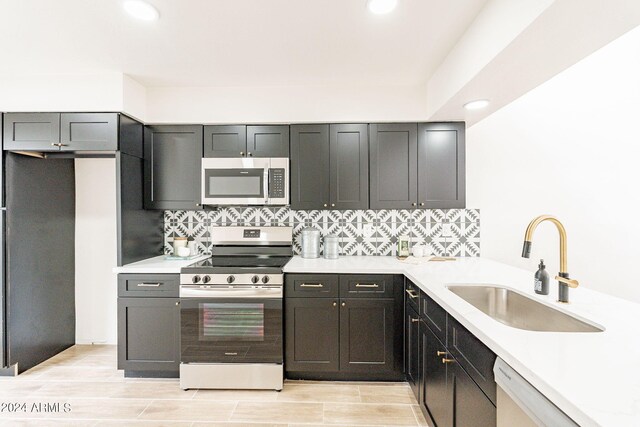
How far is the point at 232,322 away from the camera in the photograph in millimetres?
2510

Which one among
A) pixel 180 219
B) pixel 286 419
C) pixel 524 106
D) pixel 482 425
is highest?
pixel 524 106

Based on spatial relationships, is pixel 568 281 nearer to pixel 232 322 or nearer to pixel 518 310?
pixel 518 310

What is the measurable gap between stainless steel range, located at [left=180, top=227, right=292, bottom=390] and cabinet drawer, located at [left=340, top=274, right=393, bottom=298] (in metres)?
0.51

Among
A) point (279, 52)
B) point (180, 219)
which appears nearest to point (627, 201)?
point (279, 52)

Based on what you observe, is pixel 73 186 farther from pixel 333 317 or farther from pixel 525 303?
pixel 525 303

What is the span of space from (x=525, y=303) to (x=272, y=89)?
99.1 inches

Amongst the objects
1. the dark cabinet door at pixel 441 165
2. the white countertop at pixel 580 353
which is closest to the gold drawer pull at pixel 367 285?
the white countertop at pixel 580 353

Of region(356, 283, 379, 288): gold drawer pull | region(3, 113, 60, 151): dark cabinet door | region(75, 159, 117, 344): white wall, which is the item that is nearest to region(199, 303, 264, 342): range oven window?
region(356, 283, 379, 288): gold drawer pull

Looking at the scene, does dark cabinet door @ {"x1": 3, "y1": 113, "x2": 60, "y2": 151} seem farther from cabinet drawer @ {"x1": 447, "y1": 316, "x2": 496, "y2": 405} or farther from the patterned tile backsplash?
cabinet drawer @ {"x1": 447, "y1": 316, "x2": 496, "y2": 405}

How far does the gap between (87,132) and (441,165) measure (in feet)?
9.85

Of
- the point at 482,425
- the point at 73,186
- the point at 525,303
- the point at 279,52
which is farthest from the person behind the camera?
the point at 73,186

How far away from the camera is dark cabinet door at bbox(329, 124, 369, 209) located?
9.70 ft

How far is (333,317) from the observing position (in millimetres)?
2564

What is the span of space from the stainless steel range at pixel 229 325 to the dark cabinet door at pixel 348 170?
0.92 metres
